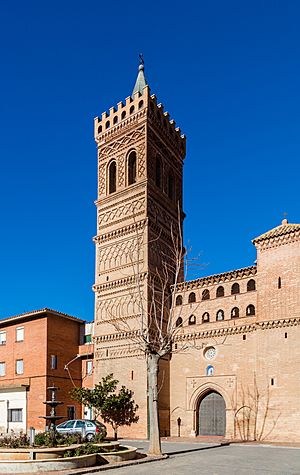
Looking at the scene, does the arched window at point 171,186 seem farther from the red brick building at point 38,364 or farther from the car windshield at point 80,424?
the car windshield at point 80,424

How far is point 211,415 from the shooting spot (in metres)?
30.0

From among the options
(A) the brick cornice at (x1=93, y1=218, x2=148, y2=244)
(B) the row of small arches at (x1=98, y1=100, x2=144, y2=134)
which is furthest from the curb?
(B) the row of small arches at (x1=98, y1=100, x2=144, y2=134)

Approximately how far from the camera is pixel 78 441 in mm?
18562

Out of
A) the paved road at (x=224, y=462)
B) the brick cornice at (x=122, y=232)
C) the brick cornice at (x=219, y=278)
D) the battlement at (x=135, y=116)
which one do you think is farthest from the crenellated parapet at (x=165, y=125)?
the paved road at (x=224, y=462)

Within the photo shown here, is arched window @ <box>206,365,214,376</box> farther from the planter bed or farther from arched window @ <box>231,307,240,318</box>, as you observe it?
the planter bed

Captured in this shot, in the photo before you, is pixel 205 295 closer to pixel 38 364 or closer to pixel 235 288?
pixel 235 288

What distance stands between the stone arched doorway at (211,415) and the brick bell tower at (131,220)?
2.13 m

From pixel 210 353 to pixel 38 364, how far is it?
11.8 m

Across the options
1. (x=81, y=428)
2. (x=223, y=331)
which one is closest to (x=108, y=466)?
(x=81, y=428)

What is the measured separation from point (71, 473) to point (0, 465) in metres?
1.93

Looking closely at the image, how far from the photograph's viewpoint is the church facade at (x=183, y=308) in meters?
27.6

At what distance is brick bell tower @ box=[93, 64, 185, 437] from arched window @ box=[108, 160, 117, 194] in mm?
35

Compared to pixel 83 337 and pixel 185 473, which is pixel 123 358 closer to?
pixel 83 337

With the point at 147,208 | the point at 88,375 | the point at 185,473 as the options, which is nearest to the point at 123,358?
the point at 88,375
